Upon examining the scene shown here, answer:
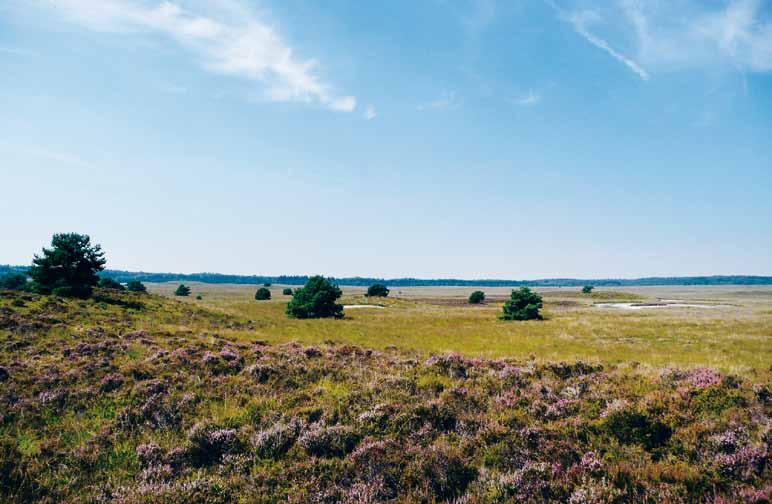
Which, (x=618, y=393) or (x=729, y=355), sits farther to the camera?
(x=729, y=355)

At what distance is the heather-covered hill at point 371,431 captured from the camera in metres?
6.65

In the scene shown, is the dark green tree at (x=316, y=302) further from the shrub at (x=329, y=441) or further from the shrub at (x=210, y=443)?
the shrub at (x=329, y=441)

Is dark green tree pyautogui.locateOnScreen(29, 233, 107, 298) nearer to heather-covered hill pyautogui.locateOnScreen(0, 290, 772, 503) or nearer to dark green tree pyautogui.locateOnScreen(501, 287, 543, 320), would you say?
heather-covered hill pyautogui.locateOnScreen(0, 290, 772, 503)

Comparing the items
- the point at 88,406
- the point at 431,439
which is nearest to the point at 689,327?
the point at 431,439

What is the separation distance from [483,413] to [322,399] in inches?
160

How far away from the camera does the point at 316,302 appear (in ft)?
152

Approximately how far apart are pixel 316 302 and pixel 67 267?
926 inches

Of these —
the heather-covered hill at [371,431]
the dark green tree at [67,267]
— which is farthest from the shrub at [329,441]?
the dark green tree at [67,267]

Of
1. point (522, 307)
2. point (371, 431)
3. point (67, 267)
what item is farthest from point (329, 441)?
point (522, 307)

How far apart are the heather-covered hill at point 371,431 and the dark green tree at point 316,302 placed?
32739 millimetres

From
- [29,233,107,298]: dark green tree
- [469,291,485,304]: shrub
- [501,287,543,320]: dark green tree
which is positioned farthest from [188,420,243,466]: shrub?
[469,291,485,304]: shrub

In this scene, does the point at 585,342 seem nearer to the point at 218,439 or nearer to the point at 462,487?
the point at 462,487

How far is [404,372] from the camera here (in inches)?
499

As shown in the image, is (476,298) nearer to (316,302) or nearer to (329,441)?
(316,302)
